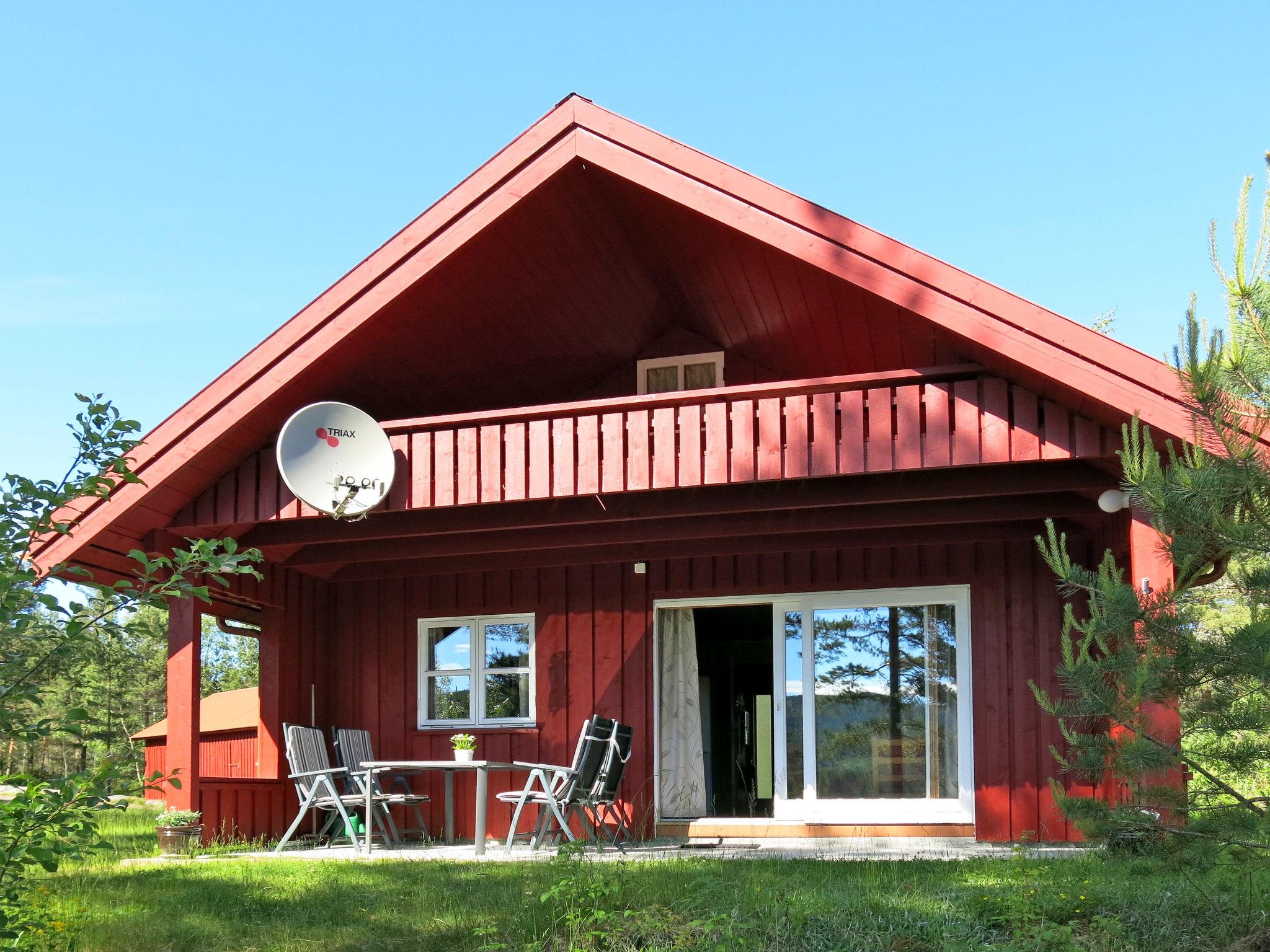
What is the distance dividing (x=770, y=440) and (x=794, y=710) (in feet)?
9.73

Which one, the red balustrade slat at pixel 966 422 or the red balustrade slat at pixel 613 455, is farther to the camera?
the red balustrade slat at pixel 613 455

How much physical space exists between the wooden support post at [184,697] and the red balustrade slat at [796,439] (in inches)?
168

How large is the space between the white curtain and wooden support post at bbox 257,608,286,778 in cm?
318

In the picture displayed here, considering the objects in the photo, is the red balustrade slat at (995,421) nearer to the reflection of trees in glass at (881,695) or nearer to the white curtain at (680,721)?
the reflection of trees in glass at (881,695)

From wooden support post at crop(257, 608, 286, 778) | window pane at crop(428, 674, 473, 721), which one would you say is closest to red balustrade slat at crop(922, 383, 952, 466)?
window pane at crop(428, 674, 473, 721)

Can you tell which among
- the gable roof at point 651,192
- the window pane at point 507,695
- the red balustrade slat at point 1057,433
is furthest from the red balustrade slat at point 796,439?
the window pane at point 507,695

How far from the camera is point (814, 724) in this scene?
1030cm

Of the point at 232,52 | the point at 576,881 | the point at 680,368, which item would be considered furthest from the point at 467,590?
the point at 232,52

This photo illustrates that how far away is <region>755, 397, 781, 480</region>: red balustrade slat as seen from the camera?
8266 mm

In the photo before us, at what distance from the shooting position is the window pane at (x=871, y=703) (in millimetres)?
10094

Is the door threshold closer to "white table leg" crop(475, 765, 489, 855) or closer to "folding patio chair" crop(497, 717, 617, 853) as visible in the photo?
"folding patio chair" crop(497, 717, 617, 853)

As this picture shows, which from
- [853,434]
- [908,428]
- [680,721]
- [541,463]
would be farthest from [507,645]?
[908,428]

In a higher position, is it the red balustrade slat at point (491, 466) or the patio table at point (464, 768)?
the red balustrade slat at point (491, 466)

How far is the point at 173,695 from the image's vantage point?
30.9ft
